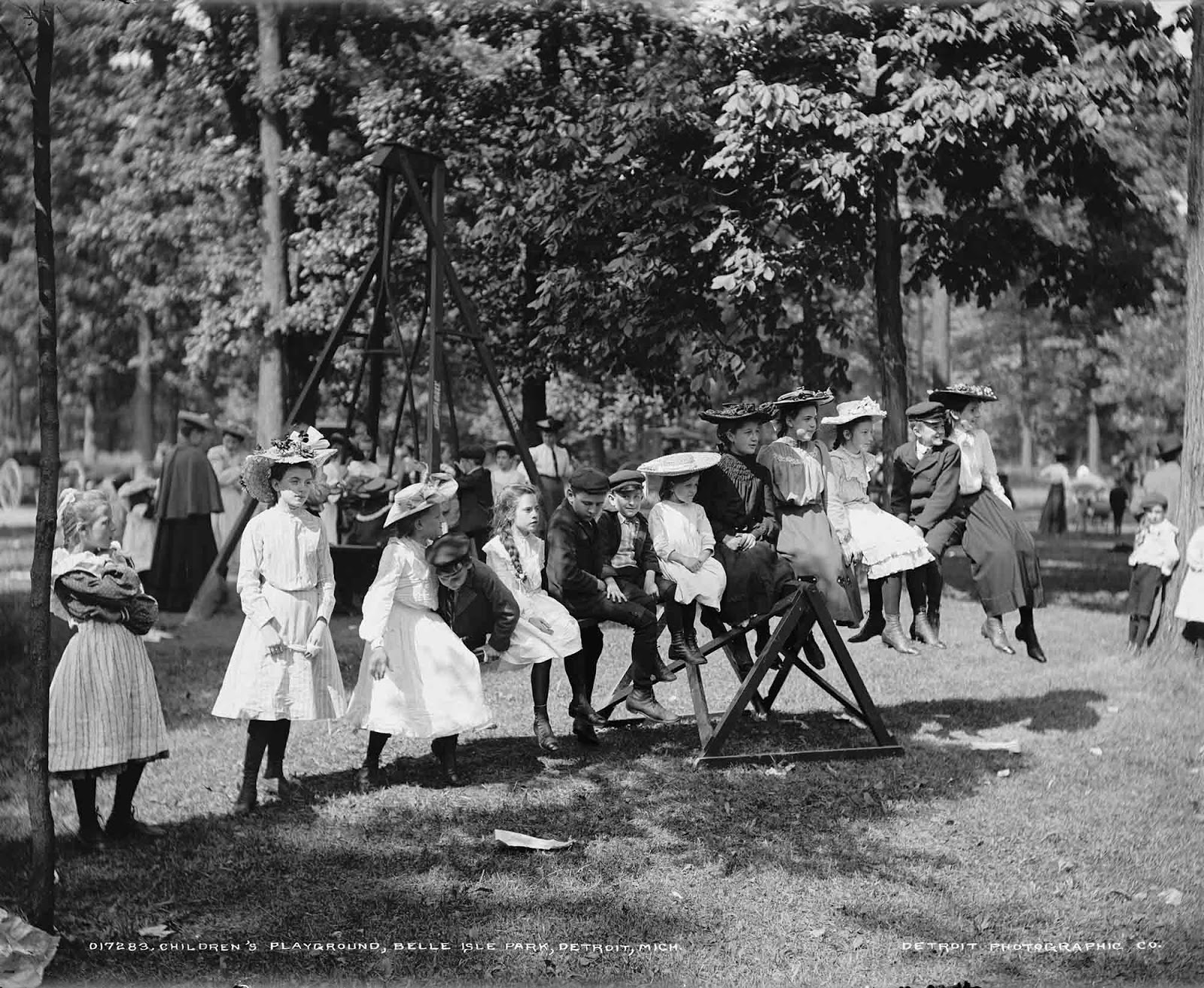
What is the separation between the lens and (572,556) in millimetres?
7066

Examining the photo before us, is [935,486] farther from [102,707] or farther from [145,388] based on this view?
[145,388]

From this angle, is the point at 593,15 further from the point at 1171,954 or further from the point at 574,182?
the point at 1171,954

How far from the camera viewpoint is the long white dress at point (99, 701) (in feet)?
18.4

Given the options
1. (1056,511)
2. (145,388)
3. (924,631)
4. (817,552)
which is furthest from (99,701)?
(145,388)

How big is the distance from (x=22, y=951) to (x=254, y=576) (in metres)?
2.30

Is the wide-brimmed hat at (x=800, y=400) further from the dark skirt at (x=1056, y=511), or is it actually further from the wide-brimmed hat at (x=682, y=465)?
the dark skirt at (x=1056, y=511)

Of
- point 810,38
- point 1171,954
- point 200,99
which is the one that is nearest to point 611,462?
point 200,99

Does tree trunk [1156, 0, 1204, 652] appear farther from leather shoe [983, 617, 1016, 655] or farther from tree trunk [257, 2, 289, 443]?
tree trunk [257, 2, 289, 443]

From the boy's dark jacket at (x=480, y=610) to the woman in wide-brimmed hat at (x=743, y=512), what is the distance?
3.96ft

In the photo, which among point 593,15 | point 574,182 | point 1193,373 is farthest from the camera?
point 593,15

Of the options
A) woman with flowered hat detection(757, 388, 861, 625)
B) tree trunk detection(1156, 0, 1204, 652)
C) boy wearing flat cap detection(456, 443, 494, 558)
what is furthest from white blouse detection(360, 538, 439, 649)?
tree trunk detection(1156, 0, 1204, 652)

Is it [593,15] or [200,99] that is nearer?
[593,15]

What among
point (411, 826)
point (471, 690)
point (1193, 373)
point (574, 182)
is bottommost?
point (411, 826)

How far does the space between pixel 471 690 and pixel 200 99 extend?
591 inches
